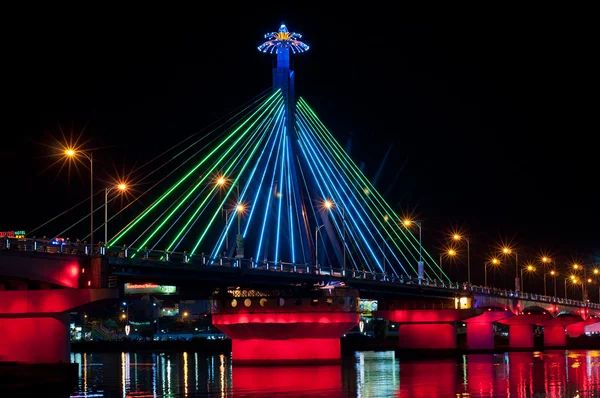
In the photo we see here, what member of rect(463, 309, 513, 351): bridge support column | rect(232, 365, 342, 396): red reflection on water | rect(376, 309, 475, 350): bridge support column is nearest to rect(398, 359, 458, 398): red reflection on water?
rect(232, 365, 342, 396): red reflection on water

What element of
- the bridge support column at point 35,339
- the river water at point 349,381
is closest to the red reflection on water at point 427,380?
the river water at point 349,381

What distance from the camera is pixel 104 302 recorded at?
47.0 m

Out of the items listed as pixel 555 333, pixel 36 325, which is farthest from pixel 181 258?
pixel 555 333

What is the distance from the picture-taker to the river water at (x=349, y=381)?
145 ft

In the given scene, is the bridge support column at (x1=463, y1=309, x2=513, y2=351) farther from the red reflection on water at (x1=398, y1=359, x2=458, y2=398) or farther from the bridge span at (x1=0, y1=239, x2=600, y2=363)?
the red reflection on water at (x1=398, y1=359, x2=458, y2=398)

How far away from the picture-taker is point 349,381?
5234cm

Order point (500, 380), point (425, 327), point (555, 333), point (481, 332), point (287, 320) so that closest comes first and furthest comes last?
point (500, 380)
point (287, 320)
point (425, 327)
point (481, 332)
point (555, 333)

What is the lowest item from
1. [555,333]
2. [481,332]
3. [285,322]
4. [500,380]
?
[500,380]

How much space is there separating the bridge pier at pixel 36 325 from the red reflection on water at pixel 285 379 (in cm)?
792

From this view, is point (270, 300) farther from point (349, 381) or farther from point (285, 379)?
point (349, 381)

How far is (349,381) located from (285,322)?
547 inches

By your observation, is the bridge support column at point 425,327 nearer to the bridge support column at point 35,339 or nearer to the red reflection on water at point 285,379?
the red reflection on water at point 285,379

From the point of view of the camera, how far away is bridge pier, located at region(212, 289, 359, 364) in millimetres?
65625

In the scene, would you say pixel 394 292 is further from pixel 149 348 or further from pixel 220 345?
pixel 149 348
